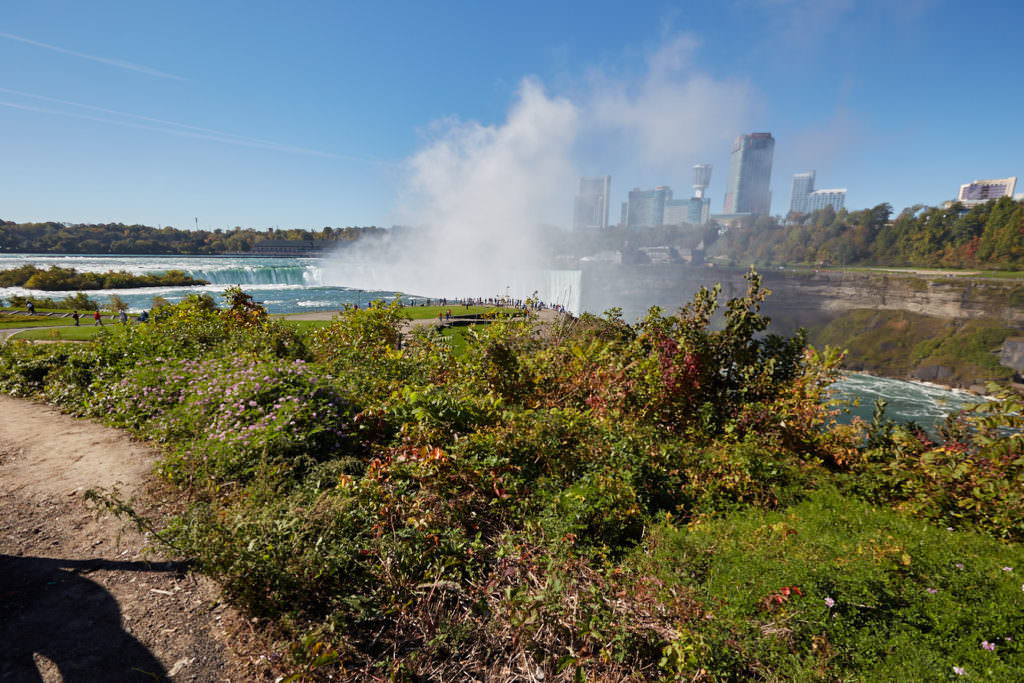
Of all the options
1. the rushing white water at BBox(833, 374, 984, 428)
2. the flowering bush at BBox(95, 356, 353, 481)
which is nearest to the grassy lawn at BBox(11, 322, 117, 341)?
the flowering bush at BBox(95, 356, 353, 481)

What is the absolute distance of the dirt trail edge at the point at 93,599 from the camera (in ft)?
7.98

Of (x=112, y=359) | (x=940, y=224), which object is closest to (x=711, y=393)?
(x=112, y=359)

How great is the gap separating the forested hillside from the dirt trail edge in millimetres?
85441

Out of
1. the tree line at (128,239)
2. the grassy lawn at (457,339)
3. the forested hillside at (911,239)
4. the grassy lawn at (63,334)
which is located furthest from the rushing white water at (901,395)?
the tree line at (128,239)

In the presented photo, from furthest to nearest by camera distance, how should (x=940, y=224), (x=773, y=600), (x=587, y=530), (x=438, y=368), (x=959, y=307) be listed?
(x=940, y=224), (x=959, y=307), (x=438, y=368), (x=587, y=530), (x=773, y=600)

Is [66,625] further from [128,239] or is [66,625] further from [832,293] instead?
[128,239]

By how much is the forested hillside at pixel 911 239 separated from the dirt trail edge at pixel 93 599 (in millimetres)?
85441

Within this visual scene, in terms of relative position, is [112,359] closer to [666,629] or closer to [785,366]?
[666,629]

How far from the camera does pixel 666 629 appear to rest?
2.49 metres

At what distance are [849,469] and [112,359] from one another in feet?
38.2

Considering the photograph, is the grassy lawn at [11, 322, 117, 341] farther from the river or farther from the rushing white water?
the rushing white water

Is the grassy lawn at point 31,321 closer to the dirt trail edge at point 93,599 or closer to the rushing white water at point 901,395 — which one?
the dirt trail edge at point 93,599

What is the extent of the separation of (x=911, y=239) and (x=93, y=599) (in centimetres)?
9241

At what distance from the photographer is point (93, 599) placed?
2.90m
